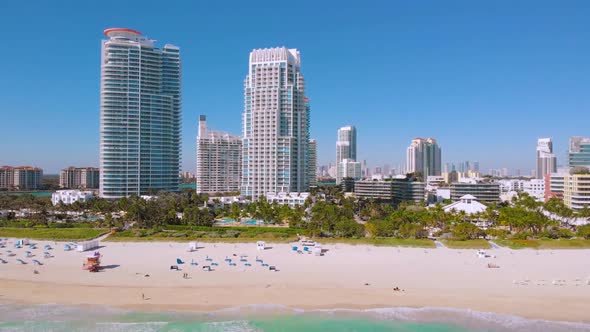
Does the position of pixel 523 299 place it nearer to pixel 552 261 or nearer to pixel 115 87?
pixel 552 261

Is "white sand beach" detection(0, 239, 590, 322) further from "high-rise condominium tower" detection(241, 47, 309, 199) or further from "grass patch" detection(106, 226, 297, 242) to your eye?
"high-rise condominium tower" detection(241, 47, 309, 199)

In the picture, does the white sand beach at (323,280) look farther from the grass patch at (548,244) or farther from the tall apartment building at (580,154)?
the tall apartment building at (580,154)

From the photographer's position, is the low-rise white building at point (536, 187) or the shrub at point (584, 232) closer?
the shrub at point (584, 232)

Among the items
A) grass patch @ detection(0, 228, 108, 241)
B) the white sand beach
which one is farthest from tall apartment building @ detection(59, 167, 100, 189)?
the white sand beach

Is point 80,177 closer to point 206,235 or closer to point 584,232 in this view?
point 206,235

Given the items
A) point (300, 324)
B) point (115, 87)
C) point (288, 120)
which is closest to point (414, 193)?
point (288, 120)

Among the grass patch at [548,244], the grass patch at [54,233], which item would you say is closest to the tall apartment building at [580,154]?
the grass patch at [548,244]
